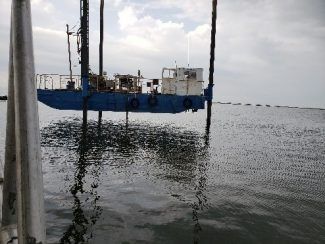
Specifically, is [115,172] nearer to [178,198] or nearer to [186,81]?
[178,198]

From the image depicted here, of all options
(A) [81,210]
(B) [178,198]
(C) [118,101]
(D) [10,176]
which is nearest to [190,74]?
(C) [118,101]

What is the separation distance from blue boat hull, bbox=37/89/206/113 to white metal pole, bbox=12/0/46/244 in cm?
2503

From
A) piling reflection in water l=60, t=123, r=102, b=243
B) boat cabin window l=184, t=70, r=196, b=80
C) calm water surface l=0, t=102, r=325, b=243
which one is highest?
boat cabin window l=184, t=70, r=196, b=80

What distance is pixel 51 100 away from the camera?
2645 cm

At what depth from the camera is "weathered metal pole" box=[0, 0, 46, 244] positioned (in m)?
1.67

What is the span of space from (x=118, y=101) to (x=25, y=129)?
25638 millimetres

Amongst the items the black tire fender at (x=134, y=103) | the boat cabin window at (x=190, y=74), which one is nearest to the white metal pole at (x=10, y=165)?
the black tire fender at (x=134, y=103)

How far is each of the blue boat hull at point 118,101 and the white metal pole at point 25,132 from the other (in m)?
25.0

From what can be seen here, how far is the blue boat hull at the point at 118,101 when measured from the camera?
26531 millimetres

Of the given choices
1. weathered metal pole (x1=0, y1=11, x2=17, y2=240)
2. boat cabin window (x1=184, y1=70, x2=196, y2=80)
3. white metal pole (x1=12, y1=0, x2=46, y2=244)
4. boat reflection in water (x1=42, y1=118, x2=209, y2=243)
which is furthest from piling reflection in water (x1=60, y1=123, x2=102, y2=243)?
boat cabin window (x1=184, y1=70, x2=196, y2=80)

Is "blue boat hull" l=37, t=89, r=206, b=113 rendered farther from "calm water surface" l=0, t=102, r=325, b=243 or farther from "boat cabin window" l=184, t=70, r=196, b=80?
"calm water surface" l=0, t=102, r=325, b=243

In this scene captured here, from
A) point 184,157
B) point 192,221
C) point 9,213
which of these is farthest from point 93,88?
point 9,213

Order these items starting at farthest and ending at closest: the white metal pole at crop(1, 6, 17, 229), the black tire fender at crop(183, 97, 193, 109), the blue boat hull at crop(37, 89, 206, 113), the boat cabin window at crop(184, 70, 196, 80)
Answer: the boat cabin window at crop(184, 70, 196, 80)
the black tire fender at crop(183, 97, 193, 109)
the blue boat hull at crop(37, 89, 206, 113)
the white metal pole at crop(1, 6, 17, 229)

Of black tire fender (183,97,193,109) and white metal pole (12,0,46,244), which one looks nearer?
white metal pole (12,0,46,244)
